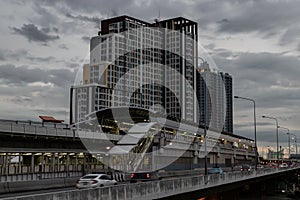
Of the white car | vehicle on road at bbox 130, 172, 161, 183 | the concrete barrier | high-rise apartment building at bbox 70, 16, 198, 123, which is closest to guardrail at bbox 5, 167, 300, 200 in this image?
vehicle on road at bbox 130, 172, 161, 183

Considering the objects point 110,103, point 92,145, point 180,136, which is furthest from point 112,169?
point 110,103

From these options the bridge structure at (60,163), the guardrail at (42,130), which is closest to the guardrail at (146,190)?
the bridge structure at (60,163)

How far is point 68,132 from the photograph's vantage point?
5488cm

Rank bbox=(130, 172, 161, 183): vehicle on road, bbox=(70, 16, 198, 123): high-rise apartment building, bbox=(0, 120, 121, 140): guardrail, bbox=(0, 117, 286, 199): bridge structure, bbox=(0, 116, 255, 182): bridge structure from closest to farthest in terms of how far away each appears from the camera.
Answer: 1. bbox=(0, 117, 286, 199): bridge structure
2. bbox=(130, 172, 161, 183): vehicle on road
3. bbox=(0, 116, 255, 182): bridge structure
4. bbox=(0, 120, 121, 140): guardrail
5. bbox=(70, 16, 198, 123): high-rise apartment building

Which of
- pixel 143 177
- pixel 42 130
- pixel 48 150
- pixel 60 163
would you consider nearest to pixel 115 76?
pixel 60 163

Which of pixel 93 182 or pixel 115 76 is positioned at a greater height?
pixel 115 76

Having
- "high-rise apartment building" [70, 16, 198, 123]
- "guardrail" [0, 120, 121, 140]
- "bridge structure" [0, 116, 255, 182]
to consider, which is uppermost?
"high-rise apartment building" [70, 16, 198, 123]

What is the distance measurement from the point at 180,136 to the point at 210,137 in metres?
24.8

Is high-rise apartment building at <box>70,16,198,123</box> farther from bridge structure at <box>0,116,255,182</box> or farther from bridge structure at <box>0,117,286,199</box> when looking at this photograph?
bridge structure at <box>0,117,286,199</box>

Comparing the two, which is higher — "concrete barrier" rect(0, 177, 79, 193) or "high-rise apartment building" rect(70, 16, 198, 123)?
"high-rise apartment building" rect(70, 16, 198, 123)

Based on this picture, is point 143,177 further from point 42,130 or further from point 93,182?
point 42,130

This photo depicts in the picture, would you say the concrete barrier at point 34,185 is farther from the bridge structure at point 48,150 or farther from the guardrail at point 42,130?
Answer: the guardrail at point 42,130

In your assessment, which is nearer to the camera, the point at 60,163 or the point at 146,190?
the point at 146,190

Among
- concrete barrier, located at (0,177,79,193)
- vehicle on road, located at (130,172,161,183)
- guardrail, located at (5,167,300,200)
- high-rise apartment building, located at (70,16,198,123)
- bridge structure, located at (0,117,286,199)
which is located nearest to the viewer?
guardrail, located at (5,167,300,200)
